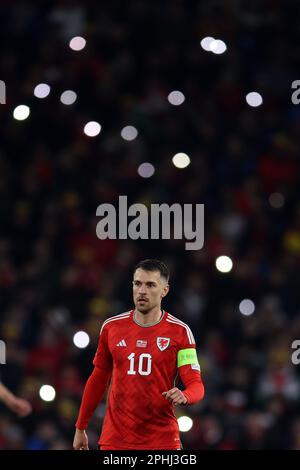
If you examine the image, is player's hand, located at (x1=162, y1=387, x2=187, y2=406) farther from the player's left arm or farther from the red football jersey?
the red football jersey

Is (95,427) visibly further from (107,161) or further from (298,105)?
(298,105)

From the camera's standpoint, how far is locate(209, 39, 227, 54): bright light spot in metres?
14.0

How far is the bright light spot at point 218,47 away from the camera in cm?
1399

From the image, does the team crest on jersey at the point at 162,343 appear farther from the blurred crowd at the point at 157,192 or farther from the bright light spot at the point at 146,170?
the bright light spot at the point at 146,170

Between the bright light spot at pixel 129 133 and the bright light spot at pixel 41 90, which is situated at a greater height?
the bright light spot at pixel 41 90

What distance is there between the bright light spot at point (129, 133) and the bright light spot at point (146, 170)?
0.35m

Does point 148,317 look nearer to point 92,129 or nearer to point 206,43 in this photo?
point 92,129

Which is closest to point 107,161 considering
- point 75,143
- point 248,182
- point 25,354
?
point 75,143

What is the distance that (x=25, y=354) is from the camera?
11461 mm

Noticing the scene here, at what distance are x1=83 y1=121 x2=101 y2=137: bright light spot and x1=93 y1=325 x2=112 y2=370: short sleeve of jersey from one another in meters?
6.20

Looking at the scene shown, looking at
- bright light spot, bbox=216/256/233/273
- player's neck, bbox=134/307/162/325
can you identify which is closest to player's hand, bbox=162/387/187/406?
player's neck, bbox=134/307/162/325

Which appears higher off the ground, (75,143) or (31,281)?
(75,143)

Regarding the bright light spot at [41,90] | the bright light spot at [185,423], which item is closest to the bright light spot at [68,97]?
the bright light spot at [41,90]

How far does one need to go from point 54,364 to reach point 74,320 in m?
0.57
